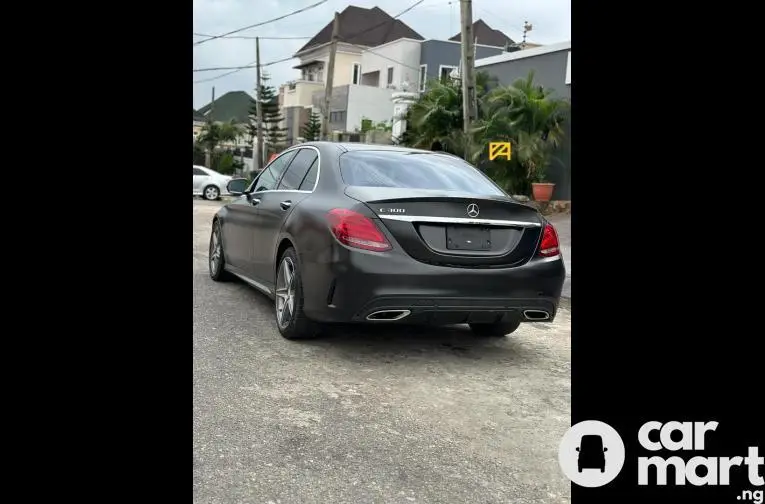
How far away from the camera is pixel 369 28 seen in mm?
56906

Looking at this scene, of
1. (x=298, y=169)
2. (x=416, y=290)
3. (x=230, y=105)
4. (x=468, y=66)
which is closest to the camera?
(x=416, y=290)

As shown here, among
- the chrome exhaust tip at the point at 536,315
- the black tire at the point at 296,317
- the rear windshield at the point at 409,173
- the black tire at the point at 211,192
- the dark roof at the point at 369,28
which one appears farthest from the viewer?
the dark roof at the point at 369,28

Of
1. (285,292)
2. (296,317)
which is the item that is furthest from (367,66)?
(296,317)

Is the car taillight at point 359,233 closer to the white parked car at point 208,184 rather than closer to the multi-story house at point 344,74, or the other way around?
the white parked car at point 208,184

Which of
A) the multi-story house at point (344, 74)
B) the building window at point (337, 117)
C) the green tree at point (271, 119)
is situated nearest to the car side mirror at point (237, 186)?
the multi-story house at point (344, 74)

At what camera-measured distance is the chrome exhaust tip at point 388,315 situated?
4.58 m

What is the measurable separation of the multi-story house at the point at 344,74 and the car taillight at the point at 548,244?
1478 inches

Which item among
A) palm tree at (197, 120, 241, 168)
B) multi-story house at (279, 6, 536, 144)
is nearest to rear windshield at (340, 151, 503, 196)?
multi-story house at (279, 6, 536, 144)

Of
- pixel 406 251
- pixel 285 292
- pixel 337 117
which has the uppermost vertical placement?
pixel 337 117

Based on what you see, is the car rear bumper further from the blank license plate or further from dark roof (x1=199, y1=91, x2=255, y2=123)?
dark roof (x1=199, y1=91, x2=255, y2=123)

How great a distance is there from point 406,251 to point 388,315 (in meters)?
0.41

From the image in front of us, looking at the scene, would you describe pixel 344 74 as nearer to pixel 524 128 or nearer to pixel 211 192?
pixel 211 192
